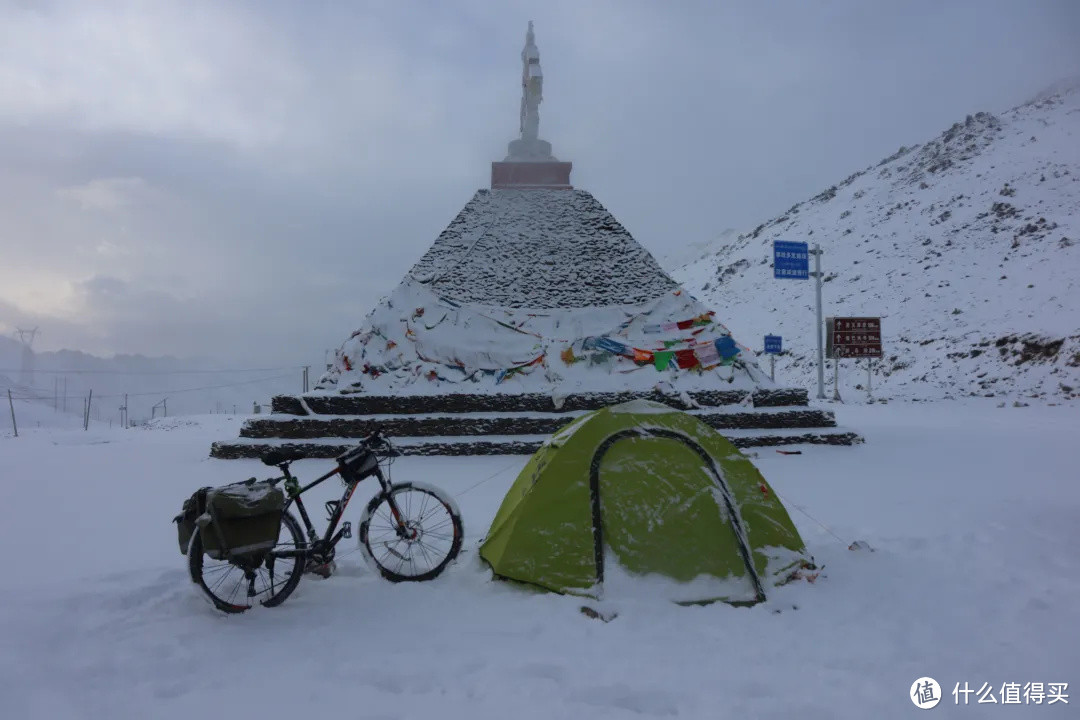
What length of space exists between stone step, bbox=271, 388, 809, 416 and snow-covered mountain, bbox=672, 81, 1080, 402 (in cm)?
1372

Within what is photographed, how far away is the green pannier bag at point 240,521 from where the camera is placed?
3639 mm

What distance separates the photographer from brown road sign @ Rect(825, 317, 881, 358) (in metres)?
21.1

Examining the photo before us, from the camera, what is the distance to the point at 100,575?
4406mm

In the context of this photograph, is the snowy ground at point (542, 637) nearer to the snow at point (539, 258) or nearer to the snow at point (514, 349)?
→ the snow at point (514, 349)

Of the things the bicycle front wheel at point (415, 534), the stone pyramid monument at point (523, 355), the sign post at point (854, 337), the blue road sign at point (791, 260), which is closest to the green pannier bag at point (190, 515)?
the bicycle front wheel at point (415, 534)

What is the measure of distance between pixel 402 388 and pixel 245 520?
6951 mm

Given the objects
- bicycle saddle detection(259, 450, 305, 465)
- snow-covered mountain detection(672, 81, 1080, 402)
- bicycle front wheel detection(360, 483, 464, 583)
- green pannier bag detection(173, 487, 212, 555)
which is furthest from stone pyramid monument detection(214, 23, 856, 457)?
snow-covered mountain detection(672, 81, 1080, 402)

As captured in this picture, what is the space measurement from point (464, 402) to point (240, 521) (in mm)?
6821

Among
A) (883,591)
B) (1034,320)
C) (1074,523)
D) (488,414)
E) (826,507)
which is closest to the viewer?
(883,591)

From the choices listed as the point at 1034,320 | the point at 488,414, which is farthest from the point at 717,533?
the point at 1034,320

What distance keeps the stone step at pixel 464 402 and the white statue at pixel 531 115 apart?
643 cm

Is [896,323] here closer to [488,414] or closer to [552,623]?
[488,414]

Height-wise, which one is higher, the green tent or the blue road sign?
the blue road sign

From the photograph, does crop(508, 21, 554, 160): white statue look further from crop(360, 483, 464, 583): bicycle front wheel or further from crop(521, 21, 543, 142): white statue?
crop(360, 483, 464, 583): bicycle front wheel
